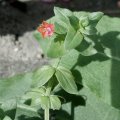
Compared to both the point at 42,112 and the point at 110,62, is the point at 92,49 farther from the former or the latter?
the point at 42,112

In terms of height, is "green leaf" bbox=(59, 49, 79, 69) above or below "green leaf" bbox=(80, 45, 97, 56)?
below

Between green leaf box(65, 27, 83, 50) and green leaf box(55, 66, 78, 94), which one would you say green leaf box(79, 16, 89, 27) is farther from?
green leaf box(55, 66, 78, 94)

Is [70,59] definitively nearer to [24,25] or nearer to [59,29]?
[59,29]

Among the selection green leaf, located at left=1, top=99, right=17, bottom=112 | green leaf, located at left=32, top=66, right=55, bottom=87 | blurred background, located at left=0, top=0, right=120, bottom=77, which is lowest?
blurred background, located at left=0, top=0, right=120, bottom=77

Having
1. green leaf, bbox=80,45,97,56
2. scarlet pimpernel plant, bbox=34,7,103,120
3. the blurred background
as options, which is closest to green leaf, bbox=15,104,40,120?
scarlet pimpernel plant, bbox=34,7,103,120

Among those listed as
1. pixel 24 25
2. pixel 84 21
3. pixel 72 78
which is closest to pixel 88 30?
pixel 84 21

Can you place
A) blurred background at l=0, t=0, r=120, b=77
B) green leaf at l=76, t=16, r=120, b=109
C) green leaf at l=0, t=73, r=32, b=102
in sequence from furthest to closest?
blurred background at l=0, t=0, r=120, b=77, green leaf at l=0, t=73, r=32, b=102, green leaf at l=76, t=16, r=120, b=109
